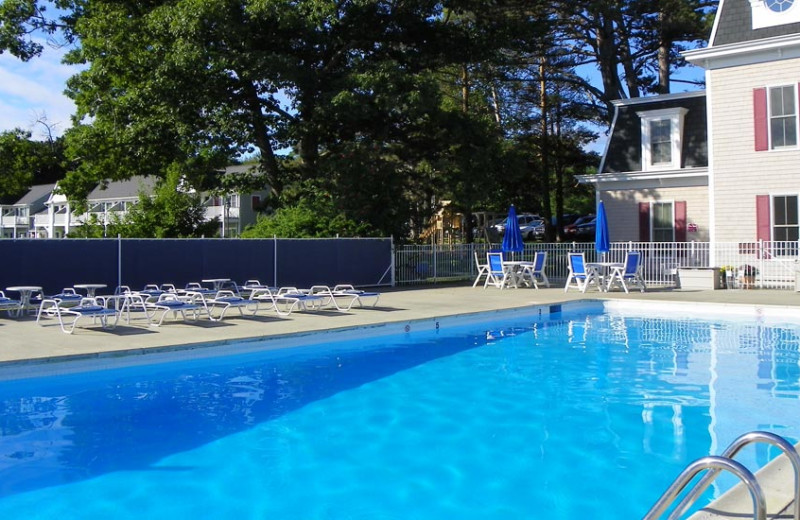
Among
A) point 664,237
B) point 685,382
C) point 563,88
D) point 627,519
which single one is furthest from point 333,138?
point 627,519

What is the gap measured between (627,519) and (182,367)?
7.10 m

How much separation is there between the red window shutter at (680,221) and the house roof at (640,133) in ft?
4.41

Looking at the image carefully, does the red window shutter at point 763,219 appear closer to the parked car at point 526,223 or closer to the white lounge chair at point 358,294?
the white lounge chair at point 358,294

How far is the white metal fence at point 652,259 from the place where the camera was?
795 inches

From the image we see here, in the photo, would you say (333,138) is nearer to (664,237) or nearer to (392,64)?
(392,64)

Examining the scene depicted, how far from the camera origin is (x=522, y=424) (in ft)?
25.0

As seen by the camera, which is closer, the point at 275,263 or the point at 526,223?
the point at 275,263

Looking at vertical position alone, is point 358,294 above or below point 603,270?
below

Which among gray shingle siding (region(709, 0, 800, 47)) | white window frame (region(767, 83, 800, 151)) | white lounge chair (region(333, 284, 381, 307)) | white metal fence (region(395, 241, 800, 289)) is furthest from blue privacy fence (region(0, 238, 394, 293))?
gray shingle siding (region(709, 0, 800, 47))

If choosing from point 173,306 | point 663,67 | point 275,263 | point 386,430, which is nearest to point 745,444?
point 386,430

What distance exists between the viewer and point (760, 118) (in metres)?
20.6

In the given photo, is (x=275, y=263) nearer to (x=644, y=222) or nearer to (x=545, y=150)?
(x=644, y=222)

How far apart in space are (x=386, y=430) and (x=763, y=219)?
17210 mm

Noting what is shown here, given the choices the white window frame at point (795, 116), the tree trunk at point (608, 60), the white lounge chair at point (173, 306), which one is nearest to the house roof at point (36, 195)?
the tree trunk at point (608, 60)
